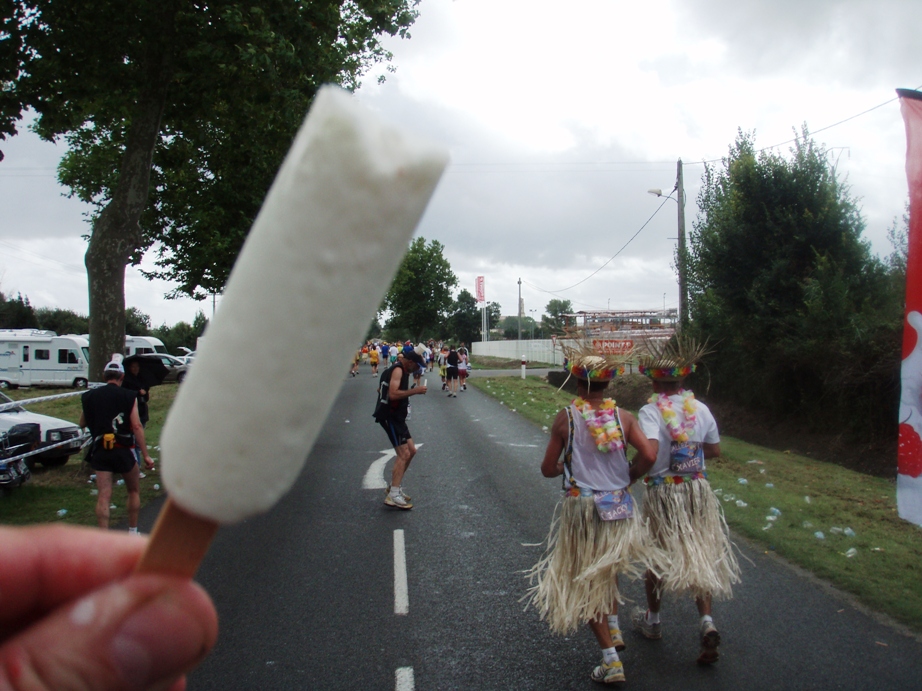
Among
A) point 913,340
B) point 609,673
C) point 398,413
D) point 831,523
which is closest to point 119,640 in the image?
point 609,673

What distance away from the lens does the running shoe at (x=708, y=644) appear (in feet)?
13.8

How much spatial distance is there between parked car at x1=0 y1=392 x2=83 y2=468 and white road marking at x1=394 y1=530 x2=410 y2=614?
20.5 feet

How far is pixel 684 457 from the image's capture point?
4688 mm

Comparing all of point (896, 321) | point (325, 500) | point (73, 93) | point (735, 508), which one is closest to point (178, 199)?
point (73, 93)

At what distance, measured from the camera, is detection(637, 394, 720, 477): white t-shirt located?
467 cm

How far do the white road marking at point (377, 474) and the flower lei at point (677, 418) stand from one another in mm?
5409

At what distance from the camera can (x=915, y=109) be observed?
4660mm

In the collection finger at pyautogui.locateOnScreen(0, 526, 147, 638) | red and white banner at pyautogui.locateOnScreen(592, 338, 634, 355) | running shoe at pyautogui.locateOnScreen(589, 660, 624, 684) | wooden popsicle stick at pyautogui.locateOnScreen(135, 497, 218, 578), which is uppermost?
red and white banner at pyautogui.locateOnScreen(592, 338, 634, 355)

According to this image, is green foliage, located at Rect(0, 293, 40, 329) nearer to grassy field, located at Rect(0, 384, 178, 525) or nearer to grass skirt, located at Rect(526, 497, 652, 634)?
grassy field, located at Rect(0, 384, 178, 525)

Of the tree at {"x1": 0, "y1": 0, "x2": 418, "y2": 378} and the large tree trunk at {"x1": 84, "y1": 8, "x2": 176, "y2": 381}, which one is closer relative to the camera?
the tree at {"x1": 0, "y1": 0, "x2": 418, "y2": 378}

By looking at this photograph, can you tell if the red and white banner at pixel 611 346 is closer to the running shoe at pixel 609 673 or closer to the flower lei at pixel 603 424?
the flower lei at pixel 603 424

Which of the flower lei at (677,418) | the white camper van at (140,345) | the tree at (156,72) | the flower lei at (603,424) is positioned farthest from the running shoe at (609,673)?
the white camper van at (140,345)

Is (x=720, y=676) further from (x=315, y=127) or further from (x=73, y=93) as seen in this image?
(x=73, y=93)

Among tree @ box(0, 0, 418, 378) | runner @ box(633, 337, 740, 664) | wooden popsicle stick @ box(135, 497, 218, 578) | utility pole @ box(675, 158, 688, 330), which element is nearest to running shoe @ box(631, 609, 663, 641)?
runner @ box(633, 337, 740, 664)
